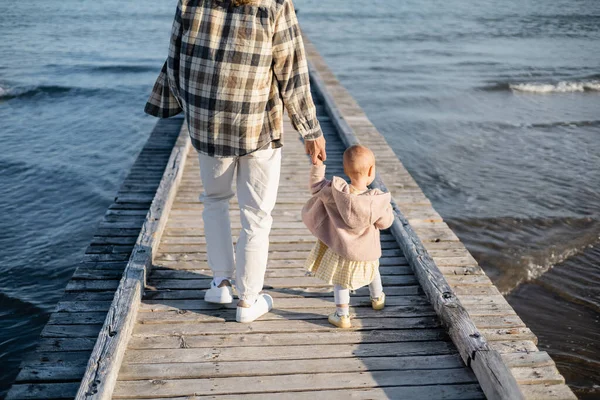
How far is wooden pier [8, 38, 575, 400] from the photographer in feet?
10.0

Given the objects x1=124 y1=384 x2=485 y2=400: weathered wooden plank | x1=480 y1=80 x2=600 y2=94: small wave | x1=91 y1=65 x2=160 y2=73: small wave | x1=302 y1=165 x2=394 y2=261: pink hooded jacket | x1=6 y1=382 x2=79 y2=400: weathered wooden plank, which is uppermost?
x1=302 y1=165 x2=394 y2=261: pink hooded jacket

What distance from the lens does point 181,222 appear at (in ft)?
16.8

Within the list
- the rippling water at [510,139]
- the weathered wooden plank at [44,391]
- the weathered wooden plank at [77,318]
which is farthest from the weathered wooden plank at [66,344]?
the rippling water at [510,139]

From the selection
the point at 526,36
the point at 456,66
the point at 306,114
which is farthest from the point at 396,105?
the point at 526,36

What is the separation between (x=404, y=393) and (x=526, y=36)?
25526 mm

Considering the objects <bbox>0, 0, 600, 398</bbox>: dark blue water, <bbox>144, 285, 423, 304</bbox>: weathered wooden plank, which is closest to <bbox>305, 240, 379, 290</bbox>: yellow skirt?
<bbox>144, 285, 423, 304</bbox>: weathered wooden plank

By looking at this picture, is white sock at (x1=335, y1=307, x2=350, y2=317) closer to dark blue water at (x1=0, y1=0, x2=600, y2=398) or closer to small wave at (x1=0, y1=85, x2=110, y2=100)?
dark blue water at (x1=0, y1=0, x2=600, y2=398)

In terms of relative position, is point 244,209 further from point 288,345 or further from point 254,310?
point 288,345

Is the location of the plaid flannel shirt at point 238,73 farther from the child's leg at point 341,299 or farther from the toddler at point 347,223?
the child's leg at point 341,299

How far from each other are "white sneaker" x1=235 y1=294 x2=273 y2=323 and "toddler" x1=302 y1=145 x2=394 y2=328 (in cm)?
38

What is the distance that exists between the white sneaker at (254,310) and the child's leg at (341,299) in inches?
17.9

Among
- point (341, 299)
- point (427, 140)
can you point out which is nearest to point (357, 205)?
point (341, 299)

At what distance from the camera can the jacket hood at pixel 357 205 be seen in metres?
3.24

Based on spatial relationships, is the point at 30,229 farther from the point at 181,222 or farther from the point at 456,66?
the point at 456,66
